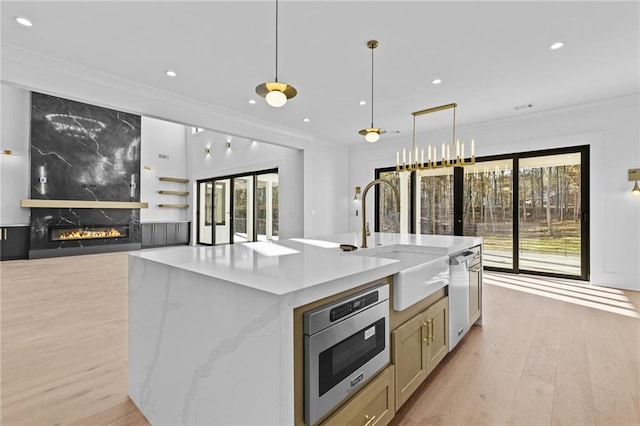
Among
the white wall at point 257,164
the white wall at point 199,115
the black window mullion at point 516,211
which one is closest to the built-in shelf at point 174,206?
the white wall at point 257,164

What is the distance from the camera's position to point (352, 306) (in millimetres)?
1256

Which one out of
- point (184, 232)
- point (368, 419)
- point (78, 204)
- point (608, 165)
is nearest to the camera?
point (368, 419)

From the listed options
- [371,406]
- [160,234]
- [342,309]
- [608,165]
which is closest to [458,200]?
[608,165]

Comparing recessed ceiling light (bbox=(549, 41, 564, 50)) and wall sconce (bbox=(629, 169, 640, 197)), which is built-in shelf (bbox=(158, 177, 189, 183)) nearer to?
recessed ceiling light (bbox=(549, 41, 564, 50))

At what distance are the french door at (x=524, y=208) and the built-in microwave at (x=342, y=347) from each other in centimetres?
510

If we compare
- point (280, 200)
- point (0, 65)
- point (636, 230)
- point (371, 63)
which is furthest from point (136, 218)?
point (636, 230)

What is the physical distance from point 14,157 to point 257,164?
518 centimetres

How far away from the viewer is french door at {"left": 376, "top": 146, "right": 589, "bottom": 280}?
502 cm

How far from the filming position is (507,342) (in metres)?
2.71

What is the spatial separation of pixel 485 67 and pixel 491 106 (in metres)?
1.47

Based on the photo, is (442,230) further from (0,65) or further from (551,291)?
(0,65)

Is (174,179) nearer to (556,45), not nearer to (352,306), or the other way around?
(556,45)

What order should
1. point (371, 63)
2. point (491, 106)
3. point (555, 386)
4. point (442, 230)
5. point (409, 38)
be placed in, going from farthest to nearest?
point (442, 230) < point (491, 106) < point (371, 63) < point (409, 38) < point (555, 386)

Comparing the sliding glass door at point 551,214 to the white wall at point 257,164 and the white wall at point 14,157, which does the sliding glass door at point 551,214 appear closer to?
the white wall at point 257,164
